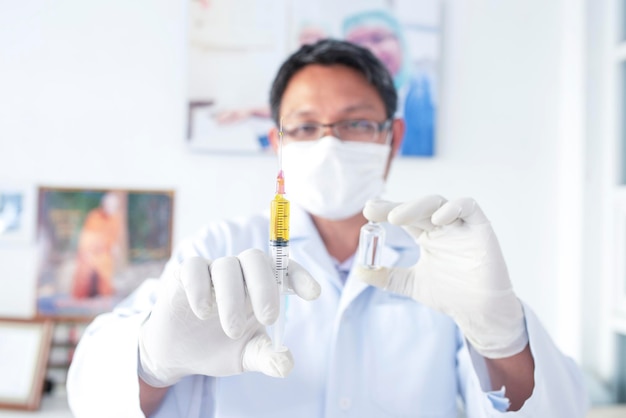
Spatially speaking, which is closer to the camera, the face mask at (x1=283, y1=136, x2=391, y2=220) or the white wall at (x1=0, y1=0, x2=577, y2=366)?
the face mask at (x1=283, y1=136, x2=391, y2=220)

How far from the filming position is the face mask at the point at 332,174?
43.9 inches

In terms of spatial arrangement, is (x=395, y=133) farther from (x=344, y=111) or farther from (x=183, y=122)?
(x=183, y=122)

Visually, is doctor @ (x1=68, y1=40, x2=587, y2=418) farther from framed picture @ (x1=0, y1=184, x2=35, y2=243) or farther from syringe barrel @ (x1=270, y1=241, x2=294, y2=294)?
framed picture @ (x1=0, y1=184, x2=35, y2=243)

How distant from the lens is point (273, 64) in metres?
1.84

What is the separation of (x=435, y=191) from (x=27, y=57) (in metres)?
1.58

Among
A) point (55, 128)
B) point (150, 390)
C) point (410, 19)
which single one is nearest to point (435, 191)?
point (410, 19)

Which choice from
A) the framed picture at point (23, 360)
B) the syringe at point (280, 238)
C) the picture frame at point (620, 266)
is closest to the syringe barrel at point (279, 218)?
the syringe at point (280, 238)

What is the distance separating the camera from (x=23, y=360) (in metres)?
1.72

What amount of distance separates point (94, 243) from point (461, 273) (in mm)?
1448

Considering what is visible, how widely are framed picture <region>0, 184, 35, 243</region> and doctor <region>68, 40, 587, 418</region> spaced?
1014 mm

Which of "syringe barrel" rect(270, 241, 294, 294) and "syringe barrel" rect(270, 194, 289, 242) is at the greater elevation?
"syringe barrel" rect(270, 194, 289, 242)

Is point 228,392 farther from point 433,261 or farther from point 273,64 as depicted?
point 273,64

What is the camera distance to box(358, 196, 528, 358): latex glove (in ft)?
2.66

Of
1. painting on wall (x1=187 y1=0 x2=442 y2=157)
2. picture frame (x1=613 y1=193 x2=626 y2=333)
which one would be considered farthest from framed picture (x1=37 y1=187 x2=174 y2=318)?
picture frame (x1=613 y1=193 x2=626 y2=333)
